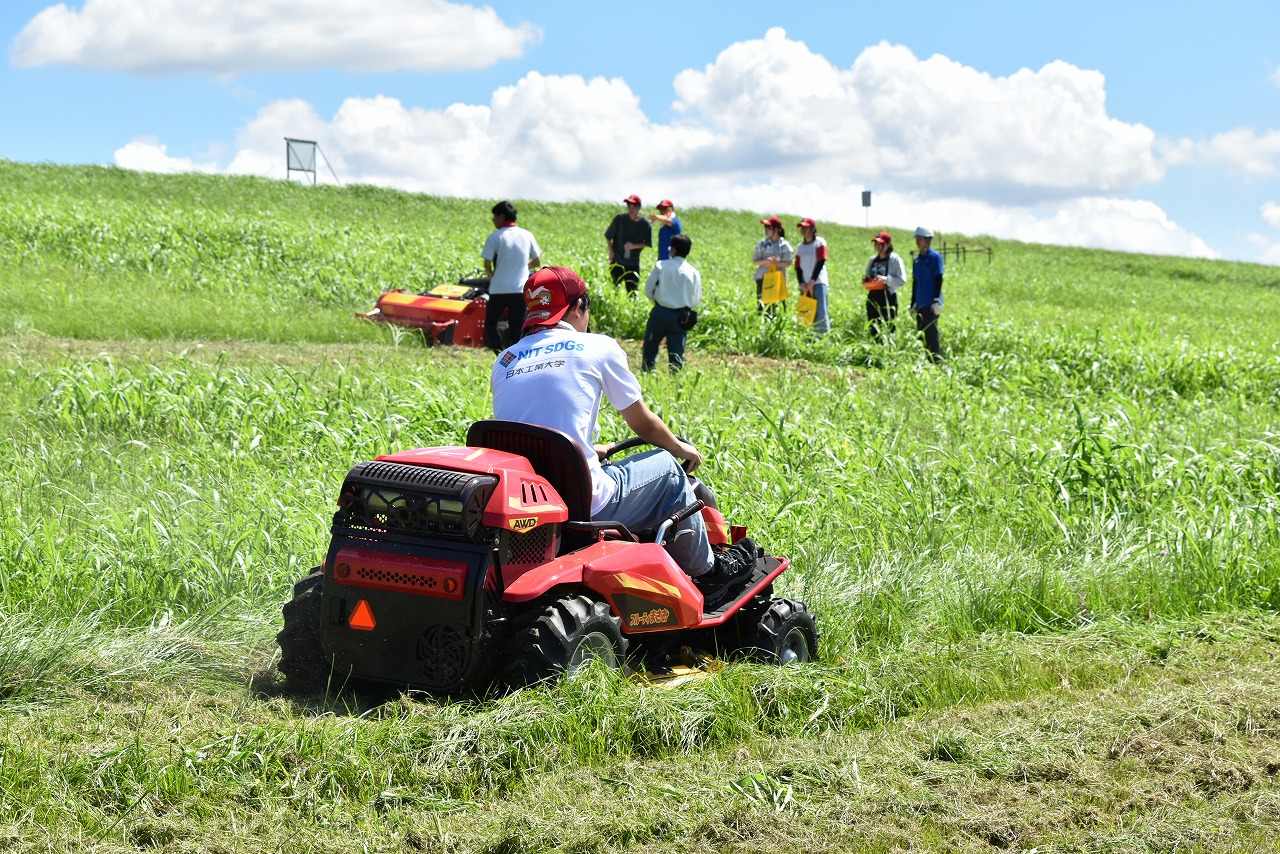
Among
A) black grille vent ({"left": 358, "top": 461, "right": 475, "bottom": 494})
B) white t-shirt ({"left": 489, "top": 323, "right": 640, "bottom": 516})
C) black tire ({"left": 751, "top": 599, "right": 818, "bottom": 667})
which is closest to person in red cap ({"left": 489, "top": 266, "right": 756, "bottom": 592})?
white t-shirt ({"left": 489, "top": 323, "right": 640, "bottom": 516})

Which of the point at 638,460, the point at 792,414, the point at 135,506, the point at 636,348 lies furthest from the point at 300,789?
the point at 636,348

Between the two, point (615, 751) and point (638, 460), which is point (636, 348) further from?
point (615, 751)

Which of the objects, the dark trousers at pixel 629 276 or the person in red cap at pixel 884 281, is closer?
the person in red cap at pixel 884 281

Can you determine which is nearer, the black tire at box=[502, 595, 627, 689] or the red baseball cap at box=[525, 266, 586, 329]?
the black tire at box=[502, 595, 627, 689]

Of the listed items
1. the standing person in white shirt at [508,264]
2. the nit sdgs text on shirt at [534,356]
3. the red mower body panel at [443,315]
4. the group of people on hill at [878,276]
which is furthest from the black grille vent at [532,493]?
the group of people on hill at [878,276]

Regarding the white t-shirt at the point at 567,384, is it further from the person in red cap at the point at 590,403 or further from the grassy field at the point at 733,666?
the grassy field at the point at 733,666

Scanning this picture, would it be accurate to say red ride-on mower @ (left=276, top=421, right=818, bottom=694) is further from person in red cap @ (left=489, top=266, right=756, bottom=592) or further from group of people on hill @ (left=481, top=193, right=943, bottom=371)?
group of people on hill @ (left=481, top=193, right=943, bottom=371)

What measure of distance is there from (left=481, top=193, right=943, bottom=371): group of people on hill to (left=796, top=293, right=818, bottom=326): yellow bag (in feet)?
0.10

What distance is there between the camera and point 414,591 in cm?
425

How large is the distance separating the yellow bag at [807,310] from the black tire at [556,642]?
12015 mm

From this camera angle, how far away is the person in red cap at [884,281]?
1538 centimetres

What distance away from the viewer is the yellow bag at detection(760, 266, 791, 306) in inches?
636

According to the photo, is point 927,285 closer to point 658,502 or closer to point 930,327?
point 930,327

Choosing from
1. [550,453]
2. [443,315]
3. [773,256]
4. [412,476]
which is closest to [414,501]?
[412,476]
